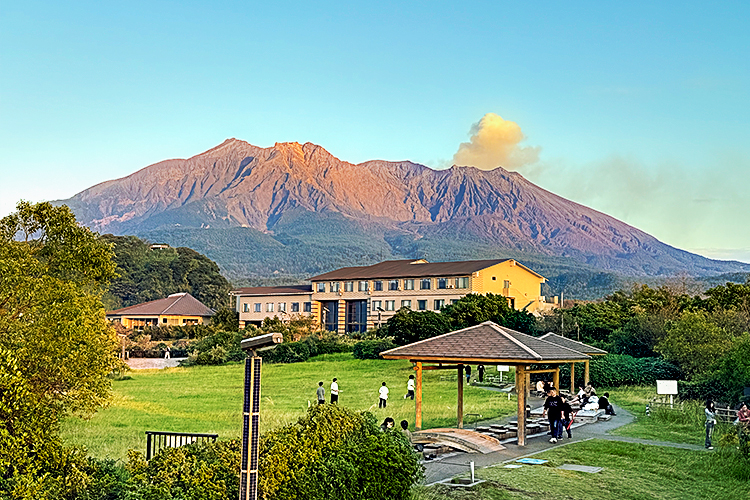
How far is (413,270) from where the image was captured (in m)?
76.6

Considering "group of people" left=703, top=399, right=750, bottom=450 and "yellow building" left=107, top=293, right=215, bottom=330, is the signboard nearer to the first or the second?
"group of people" left=703, top=399, right=750, bottom=450

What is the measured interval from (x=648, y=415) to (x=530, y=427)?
7.03 meters

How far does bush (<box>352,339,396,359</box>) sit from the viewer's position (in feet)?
165

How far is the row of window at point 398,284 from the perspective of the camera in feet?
233

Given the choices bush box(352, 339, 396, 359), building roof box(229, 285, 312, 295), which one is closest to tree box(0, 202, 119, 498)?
bush box(352, 339, 396, 359)

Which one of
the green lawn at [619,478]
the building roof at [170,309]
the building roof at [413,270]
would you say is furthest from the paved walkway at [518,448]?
the building roof at [170,309]

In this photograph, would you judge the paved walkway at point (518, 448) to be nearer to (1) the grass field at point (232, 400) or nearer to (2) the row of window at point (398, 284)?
(1) the grass field at point (232, 400)

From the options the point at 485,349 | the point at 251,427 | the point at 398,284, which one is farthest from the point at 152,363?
the point at 251,427

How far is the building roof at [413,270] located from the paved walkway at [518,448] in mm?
45065

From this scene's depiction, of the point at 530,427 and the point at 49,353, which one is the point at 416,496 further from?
the point at 530,427

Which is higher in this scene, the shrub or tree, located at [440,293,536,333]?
tree, located at [440,293,536,333]

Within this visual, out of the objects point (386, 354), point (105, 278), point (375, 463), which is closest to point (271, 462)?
point (375, 463)

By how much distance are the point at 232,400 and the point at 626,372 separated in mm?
19672

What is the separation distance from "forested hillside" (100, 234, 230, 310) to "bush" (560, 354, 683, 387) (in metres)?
80.9
